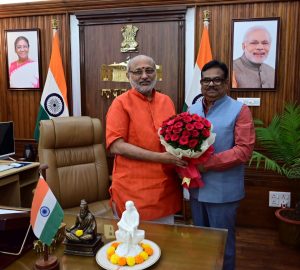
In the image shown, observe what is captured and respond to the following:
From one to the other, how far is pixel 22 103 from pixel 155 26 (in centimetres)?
171

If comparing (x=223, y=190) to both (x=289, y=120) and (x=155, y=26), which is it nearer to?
(x=289, y=120)

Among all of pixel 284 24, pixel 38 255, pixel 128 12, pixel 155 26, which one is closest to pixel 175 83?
pixel 155 26

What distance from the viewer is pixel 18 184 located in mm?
2967

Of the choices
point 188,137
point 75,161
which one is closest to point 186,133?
point 188,137

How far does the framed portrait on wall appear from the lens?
297cm

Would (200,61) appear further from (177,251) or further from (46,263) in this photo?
(46,263)

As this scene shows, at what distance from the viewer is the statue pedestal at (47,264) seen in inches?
44.6

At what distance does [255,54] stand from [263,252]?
173 cm

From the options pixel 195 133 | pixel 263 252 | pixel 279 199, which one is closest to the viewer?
pixel 195 133

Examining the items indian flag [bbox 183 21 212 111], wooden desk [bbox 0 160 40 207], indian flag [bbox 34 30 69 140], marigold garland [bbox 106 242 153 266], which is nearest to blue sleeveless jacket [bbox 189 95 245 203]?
marigold garland [bbox 106 242 153 266]

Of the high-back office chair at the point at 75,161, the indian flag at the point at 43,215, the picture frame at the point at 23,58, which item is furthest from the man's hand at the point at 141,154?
the picture frame at the point at 23,58

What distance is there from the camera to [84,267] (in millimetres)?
1172

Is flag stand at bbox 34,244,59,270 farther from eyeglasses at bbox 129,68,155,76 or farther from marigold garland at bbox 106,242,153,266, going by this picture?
eyeglasses at bbox 129,68,155,76

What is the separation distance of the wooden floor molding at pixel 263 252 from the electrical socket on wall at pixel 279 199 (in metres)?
0.27
